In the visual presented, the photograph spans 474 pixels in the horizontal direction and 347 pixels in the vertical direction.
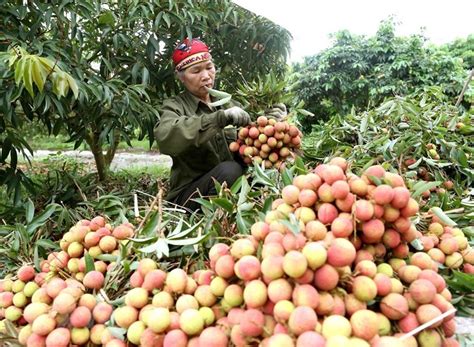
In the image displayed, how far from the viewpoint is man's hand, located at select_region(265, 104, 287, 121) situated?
1890mm

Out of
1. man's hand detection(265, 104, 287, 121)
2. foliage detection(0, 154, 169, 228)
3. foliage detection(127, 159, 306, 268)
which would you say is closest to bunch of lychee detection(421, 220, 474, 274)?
foliage detection(127, 159, 306, 268)

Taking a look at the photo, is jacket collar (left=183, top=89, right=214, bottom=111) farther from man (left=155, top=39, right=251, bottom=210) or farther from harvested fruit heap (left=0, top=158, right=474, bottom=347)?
harvested fruit heap (left=0, top=158, right=474, bottom=347)

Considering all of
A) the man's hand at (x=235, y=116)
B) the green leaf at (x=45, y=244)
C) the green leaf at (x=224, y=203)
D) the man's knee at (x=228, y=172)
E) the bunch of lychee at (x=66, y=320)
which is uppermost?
the man's hand at (x=235, y=116)

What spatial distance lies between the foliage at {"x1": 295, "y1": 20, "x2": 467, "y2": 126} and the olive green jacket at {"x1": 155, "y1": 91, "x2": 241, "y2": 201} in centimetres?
613

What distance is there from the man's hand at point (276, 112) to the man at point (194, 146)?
6.7 inches

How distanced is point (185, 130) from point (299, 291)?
1.23 metres

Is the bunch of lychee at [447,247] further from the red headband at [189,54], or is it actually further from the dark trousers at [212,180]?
the red headband at [189,54]

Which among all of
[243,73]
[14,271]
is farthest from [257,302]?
[243,73]

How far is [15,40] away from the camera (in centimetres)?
169

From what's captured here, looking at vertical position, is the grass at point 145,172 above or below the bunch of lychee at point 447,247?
below

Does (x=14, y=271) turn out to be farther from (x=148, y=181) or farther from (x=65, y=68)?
(x=148, y=181)

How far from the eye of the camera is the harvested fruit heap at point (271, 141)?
5.56 ft

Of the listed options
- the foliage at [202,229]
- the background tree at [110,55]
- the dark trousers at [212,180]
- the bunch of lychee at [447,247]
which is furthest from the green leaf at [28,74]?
the bunch of lychee at [447,247]

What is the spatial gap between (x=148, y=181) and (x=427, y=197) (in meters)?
2.37
